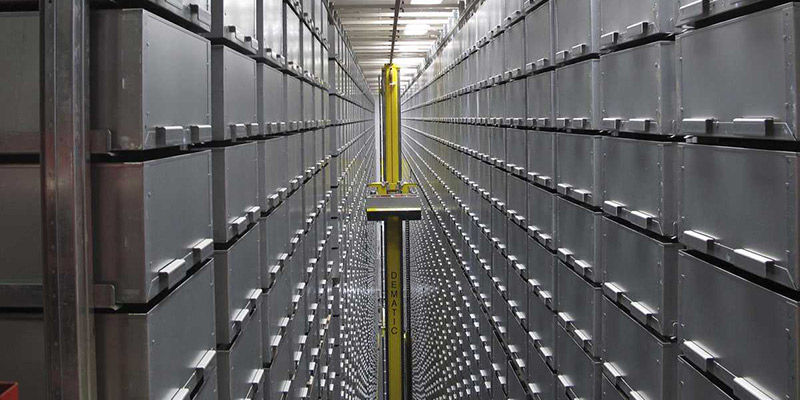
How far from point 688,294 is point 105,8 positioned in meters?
2.77

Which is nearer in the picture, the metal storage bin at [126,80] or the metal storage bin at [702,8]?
the metal storage bin at [126,80]

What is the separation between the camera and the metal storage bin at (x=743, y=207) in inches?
113

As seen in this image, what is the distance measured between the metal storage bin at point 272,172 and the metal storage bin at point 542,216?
2098 mm

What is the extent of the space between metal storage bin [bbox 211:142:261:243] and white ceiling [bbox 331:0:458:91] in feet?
27.6

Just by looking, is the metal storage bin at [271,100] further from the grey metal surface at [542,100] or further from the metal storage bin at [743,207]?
the metal storage bin at [743,207]

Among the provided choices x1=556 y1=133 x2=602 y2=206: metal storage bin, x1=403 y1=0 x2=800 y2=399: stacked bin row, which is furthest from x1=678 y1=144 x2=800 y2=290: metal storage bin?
x1=556 y1=133 x2=602 y2=206: metal storage bin

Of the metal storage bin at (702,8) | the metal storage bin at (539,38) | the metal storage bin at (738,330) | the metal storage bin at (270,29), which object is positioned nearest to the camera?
the metal storage bin at (738,330)

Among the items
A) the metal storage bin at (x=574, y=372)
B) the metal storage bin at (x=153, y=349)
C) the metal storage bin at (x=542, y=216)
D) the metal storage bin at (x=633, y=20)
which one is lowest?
the metal storage bin at (x=574, y=372)

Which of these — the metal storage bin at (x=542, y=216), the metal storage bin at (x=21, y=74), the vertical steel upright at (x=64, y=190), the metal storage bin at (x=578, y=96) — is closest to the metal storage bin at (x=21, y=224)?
the metal storage bin at (x=21, y=74)

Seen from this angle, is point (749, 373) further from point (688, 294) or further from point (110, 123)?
point (110, 123)

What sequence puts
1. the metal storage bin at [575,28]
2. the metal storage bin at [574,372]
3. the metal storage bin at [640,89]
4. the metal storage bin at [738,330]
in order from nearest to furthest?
1. the metal storage bin at [738,330]
2. the metal storage bin at [640,89]
3. the metal storage bin at [575,28]
4. the metal storage bin at [574,372]

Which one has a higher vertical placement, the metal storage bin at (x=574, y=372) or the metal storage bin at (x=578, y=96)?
the metal storage bin at (x=578, y=96)

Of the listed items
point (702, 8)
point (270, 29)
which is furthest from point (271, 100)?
point (702, 8)

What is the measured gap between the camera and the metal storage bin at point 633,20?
13.0ft
